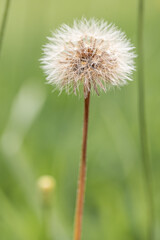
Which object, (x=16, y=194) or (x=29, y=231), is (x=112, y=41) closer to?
(x=29, y=231)

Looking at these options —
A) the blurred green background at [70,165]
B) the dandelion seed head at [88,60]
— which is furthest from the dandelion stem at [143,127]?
the blurred green background at [70,165]

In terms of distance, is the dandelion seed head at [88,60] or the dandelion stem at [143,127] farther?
the dandelion stem at [143,127]

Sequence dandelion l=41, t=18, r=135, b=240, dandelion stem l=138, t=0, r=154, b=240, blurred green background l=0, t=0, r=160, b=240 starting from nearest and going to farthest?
dandelion l=41, t=18, r=135, b=240 → dandelion stem l=138, t=0, r=154, b=240 → blurred green background l=0, t=0, r=160, b=240

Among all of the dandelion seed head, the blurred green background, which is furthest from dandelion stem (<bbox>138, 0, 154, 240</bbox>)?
the blurred green background

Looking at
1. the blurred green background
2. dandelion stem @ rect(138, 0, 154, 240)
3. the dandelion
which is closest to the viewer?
the dandelion

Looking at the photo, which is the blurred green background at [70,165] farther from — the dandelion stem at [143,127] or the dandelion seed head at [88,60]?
the dandelion seed head at [88,60]

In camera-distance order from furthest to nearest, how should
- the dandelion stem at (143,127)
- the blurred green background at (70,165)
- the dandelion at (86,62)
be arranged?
the blurred green background at (70,165) → the dandelion stem at (143,127) → the dandelion at (86,62)

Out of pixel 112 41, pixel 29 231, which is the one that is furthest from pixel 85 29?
pixel 29 231

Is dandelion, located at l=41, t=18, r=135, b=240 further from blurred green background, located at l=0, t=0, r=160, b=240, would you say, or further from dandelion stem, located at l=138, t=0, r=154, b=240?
blurred green background, located at l=0, t=0, r=160, b=240
